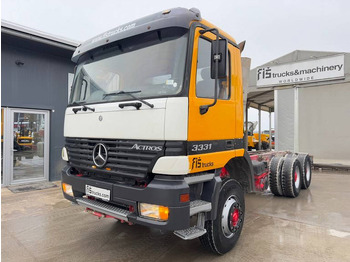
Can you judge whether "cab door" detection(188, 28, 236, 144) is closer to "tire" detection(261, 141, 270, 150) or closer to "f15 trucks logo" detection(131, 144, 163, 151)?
"f15 trucks logo" detection(131, 144, 163, 151)

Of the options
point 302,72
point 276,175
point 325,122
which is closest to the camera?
point 276,175

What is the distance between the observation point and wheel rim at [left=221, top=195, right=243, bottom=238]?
3275 mm

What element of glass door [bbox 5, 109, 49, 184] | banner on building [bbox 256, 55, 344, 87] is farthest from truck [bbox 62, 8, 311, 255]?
banner on building [bbox 256, 55, 344, 87]

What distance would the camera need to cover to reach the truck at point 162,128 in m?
2.64

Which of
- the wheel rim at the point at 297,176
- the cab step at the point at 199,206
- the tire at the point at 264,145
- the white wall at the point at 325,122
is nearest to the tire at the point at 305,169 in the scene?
the wheel rim at the point at 297,176

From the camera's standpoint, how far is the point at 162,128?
8.71ft

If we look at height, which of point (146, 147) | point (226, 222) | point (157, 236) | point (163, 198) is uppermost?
point (146, 147)

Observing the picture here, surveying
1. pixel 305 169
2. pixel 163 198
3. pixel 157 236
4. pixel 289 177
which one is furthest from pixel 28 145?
pixel 305 169

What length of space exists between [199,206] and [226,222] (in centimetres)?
68

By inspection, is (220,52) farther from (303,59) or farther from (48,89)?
(303,59)

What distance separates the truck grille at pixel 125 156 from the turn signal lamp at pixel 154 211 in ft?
1.00

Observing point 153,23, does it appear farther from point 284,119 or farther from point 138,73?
point 284,119

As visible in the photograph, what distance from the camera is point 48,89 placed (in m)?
7.61

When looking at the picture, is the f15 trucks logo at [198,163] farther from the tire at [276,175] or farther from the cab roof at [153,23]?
the tire at [276,175]
